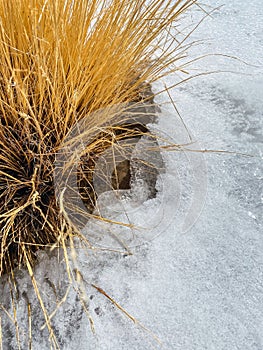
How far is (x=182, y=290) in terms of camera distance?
70 centimetres

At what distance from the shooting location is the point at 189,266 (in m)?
0.73

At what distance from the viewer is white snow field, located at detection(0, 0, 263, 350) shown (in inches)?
26.3

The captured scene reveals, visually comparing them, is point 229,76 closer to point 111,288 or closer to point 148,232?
point 148,232

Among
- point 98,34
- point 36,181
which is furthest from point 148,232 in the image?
point 98,34

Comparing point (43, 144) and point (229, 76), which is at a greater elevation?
point (229, 76)

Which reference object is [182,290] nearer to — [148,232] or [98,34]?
[148,232]

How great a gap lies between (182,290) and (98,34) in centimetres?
39

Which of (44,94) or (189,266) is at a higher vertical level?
(44,94)

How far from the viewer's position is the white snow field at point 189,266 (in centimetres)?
67

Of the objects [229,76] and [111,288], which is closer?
[111,288]

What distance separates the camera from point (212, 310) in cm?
69

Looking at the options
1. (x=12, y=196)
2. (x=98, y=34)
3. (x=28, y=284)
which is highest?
(x=98, y=34)

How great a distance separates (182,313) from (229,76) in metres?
0.51

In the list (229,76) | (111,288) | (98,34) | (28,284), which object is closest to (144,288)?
(111,288)
